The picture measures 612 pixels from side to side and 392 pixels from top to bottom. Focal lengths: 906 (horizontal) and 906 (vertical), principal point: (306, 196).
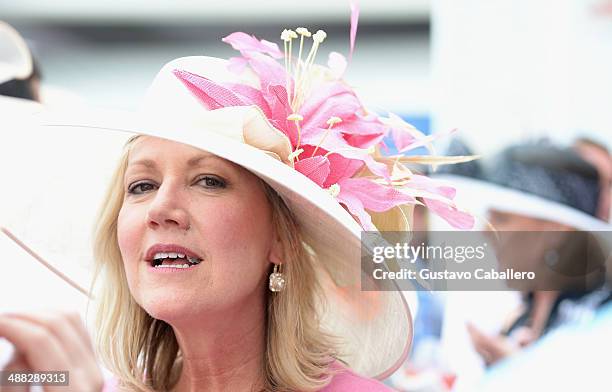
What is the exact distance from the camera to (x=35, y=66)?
7.59 feet

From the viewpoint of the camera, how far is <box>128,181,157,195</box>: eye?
3.82 feet

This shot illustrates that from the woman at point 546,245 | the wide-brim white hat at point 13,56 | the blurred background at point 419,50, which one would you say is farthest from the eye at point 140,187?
the blurred background at point 419,50

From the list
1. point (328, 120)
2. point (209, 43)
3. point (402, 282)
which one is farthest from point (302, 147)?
point (209, 43)

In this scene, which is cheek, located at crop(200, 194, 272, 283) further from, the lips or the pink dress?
the pink dress

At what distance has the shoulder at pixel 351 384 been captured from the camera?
3.99 feet

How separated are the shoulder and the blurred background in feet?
6.27

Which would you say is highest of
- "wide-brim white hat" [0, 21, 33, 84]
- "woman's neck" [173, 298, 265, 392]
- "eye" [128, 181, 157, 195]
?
"wide-brim white hat" [0, 21, 33, 84]

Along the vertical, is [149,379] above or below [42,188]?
below

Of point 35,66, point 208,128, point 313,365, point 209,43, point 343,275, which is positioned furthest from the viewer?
point 209,43

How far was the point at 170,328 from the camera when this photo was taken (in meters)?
1.31

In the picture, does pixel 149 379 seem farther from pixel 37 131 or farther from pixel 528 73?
pixel 528 73

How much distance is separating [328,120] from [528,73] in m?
2.65

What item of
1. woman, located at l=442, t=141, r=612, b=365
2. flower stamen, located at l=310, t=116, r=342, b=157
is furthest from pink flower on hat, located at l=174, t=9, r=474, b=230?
woman, located at l=442, t=141, r=612, b=365

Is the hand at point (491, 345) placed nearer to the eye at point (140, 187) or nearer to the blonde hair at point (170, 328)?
the blonde hair at point (170, 328)
